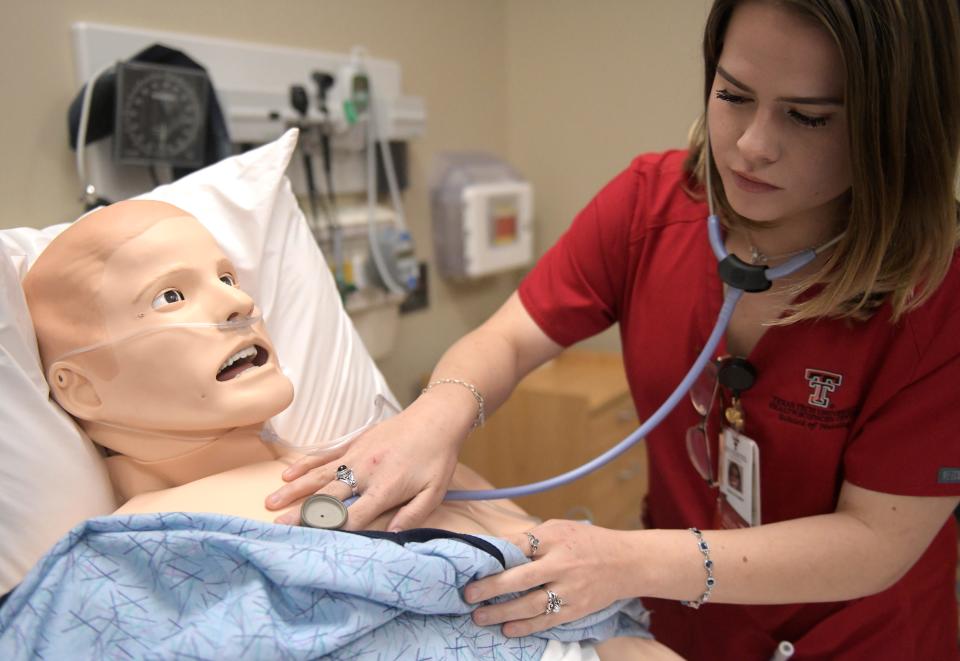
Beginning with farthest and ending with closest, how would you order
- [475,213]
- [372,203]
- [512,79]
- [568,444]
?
[512,79] → [475,213] → [568,444] → [372,203]

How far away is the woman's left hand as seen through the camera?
769 mm

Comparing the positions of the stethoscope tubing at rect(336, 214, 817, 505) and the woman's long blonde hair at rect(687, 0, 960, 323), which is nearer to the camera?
the woman's long blonde hair at rect(687, 0, 960, 323)

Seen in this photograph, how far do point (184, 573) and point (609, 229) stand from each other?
0.79 m

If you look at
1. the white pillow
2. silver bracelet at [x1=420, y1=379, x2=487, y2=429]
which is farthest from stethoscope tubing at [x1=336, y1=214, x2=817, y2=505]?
the white pillow

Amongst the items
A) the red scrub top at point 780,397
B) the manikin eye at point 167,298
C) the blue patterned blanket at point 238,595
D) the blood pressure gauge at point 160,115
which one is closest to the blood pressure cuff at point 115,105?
the blood pressure gauge at point 160,115

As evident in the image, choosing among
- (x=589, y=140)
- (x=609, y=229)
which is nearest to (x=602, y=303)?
(x=609, y=229)

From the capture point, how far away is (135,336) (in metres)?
0.82

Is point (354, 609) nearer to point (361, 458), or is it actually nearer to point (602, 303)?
point (361, 458)

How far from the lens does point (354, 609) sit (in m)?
0.70

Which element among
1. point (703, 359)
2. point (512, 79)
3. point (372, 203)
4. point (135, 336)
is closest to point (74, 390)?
point (135, 336)

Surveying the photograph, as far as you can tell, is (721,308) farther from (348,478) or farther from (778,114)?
(348,478)

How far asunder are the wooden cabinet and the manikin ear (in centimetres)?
122

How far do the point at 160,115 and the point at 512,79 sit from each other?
1483mm

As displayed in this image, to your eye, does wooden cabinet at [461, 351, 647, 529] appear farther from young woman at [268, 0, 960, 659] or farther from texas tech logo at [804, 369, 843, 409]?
texas tech logo at [804, 369, 843, 409]
